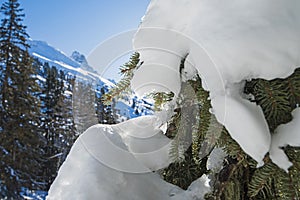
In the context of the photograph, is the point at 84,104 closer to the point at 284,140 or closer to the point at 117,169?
the point at 117,169

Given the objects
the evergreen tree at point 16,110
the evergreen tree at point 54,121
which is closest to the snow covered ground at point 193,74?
the evergreen tree at point 16,110

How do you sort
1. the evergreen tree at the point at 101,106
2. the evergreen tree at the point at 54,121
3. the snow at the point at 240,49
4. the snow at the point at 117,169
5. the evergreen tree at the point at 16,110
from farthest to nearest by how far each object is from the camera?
the evergreen tree at the point at 54,121
the evergreen tree at the point at 16,110
the evergreen tree at the point at 101,106
the snow at the point at 117,169
the snow at the point at 240,49

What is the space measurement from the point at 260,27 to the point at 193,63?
0.13 m

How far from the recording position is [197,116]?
0.76 meters

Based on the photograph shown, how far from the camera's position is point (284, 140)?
20.7 inches

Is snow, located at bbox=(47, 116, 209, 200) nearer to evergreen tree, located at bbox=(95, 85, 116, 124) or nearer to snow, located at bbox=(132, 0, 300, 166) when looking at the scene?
evergreen tree, located at bbox=(95, 85, 116, 124)

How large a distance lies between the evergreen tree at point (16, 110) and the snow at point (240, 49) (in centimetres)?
1109

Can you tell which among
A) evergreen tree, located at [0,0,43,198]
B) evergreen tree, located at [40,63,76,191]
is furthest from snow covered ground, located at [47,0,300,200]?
evergreen tree, located at [40,63,76,191]

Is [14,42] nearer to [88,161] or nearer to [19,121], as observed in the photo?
[19,121]

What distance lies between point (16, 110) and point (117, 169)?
36.6 feet

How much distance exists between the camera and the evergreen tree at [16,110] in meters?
10.8

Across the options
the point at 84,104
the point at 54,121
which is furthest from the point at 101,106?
the point at 54,121

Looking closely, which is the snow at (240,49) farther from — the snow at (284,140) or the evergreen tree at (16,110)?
the evergreen tree at (16,110)

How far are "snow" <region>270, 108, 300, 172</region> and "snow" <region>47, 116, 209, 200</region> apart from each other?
252 millimetres
